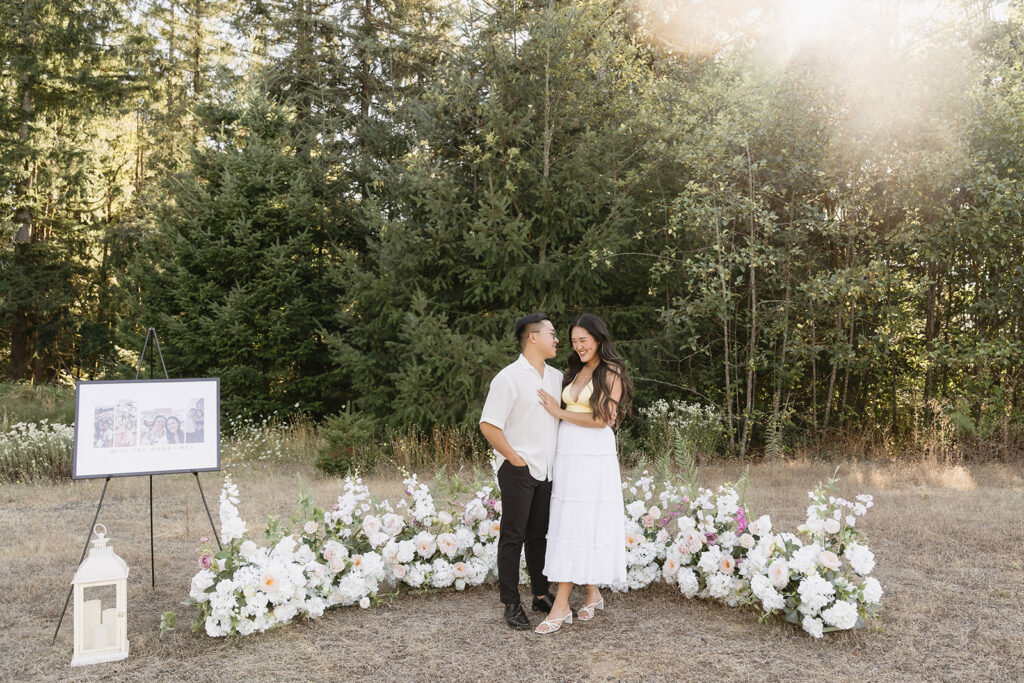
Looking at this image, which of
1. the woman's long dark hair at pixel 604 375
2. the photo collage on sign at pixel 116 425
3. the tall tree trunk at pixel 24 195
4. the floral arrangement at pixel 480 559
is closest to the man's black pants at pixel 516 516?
the woman's long dark hair at pixel 604 375

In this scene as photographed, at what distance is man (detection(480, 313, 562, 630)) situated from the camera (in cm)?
404

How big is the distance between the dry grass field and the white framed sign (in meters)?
0.91

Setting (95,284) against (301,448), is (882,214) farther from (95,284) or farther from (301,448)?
(95,284)

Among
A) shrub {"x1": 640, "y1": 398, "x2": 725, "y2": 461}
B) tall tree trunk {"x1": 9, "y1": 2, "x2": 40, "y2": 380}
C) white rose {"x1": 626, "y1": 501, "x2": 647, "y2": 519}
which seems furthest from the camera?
tall tree trunk {"x1": 9, "y1": 2, "x2": 40, "y2": 380}

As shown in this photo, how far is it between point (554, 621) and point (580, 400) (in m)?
1.28

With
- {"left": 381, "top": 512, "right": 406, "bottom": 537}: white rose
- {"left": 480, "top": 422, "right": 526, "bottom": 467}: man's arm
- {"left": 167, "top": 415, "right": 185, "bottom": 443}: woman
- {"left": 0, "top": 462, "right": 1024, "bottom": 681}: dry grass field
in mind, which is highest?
{"left": 480, "top": 422, "right": 526, "bottom": 467}: man's arm

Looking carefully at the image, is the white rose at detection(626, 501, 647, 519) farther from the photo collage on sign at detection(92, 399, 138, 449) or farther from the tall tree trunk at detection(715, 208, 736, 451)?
the tall tree trunk at detection(715, 208, 736, 451)

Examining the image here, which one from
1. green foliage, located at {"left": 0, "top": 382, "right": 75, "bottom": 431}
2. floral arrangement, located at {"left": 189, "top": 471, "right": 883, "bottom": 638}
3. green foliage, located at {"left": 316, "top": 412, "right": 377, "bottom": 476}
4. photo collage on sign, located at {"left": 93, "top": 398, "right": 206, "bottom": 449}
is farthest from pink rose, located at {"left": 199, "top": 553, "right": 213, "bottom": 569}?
green foliage, located at {"left": 0, "top": 382, "right": 75, "bottom": 431}

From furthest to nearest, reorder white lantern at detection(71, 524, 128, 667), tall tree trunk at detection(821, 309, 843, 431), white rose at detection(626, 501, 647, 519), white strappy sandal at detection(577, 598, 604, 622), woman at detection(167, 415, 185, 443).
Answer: tall tree trunk at detection(821, 309, 843, 431) → white rose at detection(626, 501, 647, 519) → woman at detection(167, 415, 185, 443) → white strappy sandal at detection(577, 598, 604, 622) → white lantern at detection(71, 524, 128, 667)

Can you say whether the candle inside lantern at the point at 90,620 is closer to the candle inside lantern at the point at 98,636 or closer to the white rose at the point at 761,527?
the candle inside lantern at the point at 98,636

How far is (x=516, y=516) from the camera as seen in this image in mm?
4113

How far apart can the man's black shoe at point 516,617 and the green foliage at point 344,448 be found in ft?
17.6

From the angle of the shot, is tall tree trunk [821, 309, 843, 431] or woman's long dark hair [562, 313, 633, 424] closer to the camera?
woman's long dark hair [562, 313, 633, 424]

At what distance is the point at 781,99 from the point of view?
9367 millimetres
